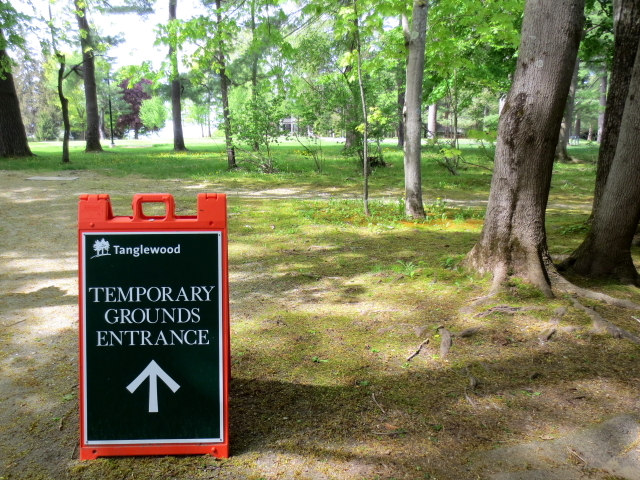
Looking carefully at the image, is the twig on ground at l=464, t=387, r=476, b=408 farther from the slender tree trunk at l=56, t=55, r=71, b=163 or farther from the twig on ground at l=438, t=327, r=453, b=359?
the slender tree trunk at l=56, t=55, r=71, b=163

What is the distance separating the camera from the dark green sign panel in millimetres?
2459

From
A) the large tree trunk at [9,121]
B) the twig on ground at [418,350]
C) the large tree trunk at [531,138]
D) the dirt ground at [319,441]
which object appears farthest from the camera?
the large tree trunk at [9,121]

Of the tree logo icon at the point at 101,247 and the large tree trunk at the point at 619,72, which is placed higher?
the large tree trunk at the point at 619,72

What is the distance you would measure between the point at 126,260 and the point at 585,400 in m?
2.71

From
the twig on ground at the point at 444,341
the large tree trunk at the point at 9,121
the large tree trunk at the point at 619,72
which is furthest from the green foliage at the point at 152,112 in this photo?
the twig on ground at the point at 444,341

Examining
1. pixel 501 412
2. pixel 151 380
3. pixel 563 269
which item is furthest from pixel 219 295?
pixel 563 269

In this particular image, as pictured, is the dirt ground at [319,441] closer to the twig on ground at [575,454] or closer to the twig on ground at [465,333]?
the twig on ground at [575,454]

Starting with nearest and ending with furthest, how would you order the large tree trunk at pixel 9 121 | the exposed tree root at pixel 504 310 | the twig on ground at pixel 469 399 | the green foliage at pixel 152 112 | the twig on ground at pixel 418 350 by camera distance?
the twig on ground at pixel 469 399 → the twig on ground at pixel 418 350 → the exposed tree root at pixel 504 310 → the large tree trunk at pixel 9 121 → the green foliage at pixel 152 112

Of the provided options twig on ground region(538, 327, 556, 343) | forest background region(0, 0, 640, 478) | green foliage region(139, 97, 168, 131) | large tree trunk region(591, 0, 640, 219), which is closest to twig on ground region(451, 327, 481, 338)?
forest background region(0, 0, 640, 478)

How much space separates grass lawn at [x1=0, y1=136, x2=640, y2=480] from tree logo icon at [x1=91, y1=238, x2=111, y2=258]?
1.02 m

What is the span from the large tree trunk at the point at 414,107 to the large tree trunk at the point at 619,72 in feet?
9.23

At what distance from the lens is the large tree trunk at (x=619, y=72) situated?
6418 millimetres

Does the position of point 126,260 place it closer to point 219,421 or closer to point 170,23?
point 219,421

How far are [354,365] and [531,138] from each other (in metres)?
2.55
